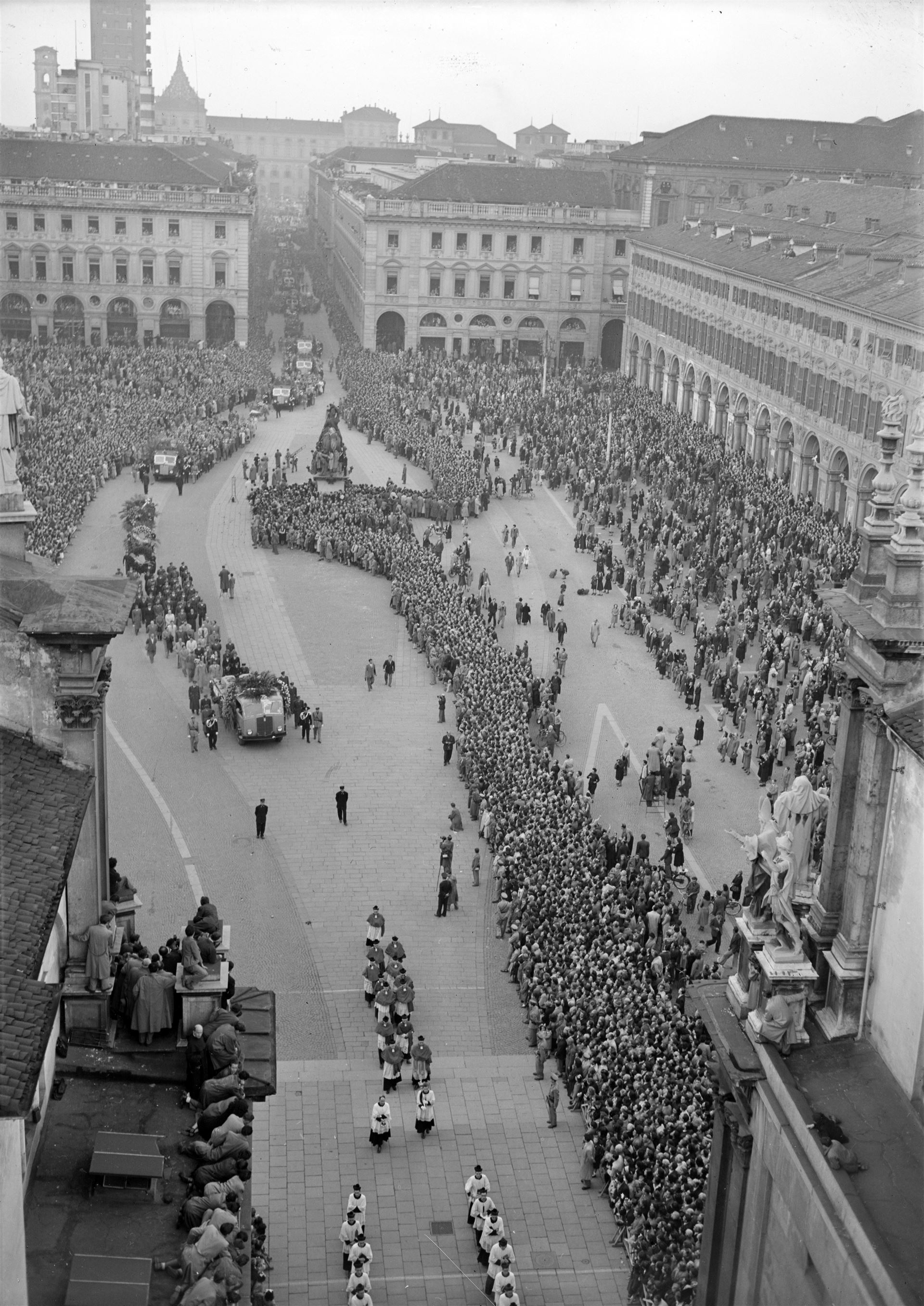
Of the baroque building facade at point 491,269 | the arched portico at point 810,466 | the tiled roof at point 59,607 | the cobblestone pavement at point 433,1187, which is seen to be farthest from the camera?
the baroque building facade at point 491,269

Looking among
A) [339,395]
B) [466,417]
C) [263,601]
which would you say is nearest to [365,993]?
[263,601]

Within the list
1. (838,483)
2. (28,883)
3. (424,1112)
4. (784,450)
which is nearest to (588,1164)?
(424,1112)

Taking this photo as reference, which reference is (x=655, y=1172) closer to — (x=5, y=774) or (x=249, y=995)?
(x=249, y=995)

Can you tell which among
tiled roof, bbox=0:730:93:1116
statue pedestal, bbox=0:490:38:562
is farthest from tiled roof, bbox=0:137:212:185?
tiled roof, bbox=0:730:93:1116

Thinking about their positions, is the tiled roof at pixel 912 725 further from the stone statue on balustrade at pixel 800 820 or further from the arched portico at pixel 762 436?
the arched portico at pixel 762 436

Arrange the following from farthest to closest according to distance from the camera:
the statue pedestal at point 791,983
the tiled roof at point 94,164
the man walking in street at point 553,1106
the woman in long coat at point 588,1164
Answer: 1. the tiled roof at point 94,164
2. the man walking in street at point 553,1106
3. the woman in long coat at point 588,1164
4. the statue pedestal at point 791,983

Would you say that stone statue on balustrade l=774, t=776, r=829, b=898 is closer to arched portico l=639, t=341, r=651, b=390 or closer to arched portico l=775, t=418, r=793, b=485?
arched portico l=775, t=418, r=793, b=485

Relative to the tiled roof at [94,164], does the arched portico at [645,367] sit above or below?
below

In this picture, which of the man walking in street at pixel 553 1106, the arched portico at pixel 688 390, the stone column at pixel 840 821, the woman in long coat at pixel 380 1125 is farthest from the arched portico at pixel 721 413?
the stone column at pixel 840 821

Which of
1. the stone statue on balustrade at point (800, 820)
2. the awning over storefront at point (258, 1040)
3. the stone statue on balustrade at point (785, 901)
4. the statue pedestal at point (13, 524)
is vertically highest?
the statue pedestal at point (13, 524)
